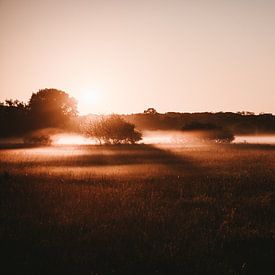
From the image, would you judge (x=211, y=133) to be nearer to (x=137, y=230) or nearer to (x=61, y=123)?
(x=61, y=123)

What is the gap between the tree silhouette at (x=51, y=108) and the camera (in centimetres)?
7021

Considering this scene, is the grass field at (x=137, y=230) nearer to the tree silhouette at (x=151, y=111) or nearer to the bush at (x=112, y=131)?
the bush at (x=112, y=131)

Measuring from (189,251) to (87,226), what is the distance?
2.97 meters

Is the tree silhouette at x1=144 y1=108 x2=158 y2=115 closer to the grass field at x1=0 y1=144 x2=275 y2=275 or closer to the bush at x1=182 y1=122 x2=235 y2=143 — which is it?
the bush at x1=182 y1=122 x2=235 y2=143

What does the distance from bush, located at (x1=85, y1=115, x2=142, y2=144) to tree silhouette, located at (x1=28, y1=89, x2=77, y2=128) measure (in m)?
5.96

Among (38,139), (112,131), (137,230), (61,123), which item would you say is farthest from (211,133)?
(137,230)

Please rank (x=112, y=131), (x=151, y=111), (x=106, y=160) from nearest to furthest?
1. (x=106, y=160)
2. (x=112, y=131)
3. (x=151, y=111)

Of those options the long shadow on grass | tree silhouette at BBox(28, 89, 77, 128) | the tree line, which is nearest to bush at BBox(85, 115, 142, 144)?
the tree line

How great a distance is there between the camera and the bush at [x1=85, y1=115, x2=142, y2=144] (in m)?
65.4

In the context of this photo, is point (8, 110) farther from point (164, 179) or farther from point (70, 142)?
point (164, 179)

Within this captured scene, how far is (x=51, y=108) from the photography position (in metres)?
73.2

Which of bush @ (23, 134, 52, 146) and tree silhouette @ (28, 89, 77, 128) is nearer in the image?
bush @ (23, 134, 52, 146)

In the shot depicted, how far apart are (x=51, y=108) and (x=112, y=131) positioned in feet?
44.8

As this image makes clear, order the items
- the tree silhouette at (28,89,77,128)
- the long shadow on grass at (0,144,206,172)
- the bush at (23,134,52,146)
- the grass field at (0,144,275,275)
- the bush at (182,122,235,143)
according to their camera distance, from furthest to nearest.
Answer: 1. the bush at (182,122,235,143)
2. the tree silhouette at (28,89,77,128)
3. the bush at (23,134,52,146)
4. the long shadow on grass at (0,144,206,172)
5. the grass field at (0,144,275,275)
